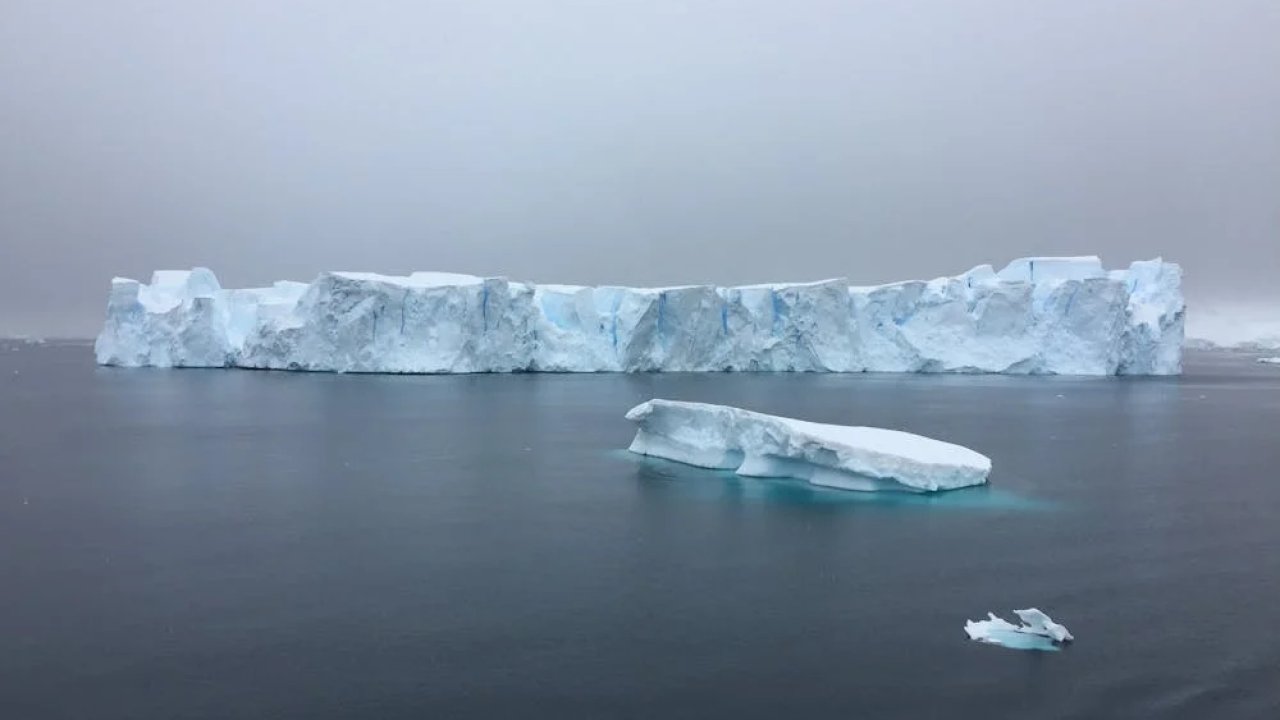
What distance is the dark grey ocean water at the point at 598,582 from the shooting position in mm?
3818

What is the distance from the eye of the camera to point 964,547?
6.27 metres

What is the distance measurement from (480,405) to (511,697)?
1232cm

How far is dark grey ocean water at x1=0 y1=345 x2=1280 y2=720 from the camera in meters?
3.82

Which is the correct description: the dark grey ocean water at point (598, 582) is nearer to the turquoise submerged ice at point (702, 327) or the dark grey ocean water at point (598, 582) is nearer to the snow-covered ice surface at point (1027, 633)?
the snow-covered ice surface at point (1027, 633)

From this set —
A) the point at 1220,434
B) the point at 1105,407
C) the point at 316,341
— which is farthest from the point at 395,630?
the point at 316,341

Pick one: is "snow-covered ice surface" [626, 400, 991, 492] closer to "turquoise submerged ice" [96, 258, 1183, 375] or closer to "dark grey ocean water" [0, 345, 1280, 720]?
"dark grey ocean water" [0, 345, 1280, 720]

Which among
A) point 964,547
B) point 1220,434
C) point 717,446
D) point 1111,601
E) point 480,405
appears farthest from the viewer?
point 480,405

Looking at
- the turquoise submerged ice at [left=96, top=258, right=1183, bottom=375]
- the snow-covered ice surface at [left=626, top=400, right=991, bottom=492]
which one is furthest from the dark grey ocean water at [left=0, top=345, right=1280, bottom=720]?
the turquoise submerged ice at [left=96, top=258, right=1183, bottom=375]

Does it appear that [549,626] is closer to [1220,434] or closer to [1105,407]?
[1220,434]

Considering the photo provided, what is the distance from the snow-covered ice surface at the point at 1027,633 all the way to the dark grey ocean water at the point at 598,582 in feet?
0.36

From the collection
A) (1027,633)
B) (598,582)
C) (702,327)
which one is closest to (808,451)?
(598,582)

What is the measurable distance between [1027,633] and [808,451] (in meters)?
3.79

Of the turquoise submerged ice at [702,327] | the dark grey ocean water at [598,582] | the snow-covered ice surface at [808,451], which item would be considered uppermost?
the turquoise submerged ice at [702,327]

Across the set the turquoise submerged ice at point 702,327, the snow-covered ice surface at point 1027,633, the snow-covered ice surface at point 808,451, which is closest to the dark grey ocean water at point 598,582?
the snow-covered ice surface at point 1027,633
